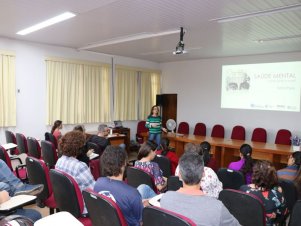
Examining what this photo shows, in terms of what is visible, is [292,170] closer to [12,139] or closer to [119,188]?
[119,188]

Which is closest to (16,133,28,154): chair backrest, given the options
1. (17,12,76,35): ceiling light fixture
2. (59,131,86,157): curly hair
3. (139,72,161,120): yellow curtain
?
(17,12,76,35): ceiling light fixture

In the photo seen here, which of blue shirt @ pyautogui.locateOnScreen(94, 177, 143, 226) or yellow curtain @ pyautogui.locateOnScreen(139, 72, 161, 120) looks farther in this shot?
yellow curtain @ pyautogui.locateOnScreen(139, 72, 161, 120)

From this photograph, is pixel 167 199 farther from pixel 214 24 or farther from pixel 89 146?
pixel 214 24

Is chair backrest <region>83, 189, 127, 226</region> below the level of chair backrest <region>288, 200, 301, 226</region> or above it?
above

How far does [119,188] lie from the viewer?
190 centimetres

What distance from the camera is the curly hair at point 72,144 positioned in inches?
106

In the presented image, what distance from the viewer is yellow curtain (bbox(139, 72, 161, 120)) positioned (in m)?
8.82

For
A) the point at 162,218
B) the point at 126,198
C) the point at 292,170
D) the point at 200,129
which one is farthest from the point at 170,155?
the point at 200,129

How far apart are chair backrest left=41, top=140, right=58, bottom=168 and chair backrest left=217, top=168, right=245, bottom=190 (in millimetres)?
2350

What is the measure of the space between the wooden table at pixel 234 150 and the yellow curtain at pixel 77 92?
1.66 metres

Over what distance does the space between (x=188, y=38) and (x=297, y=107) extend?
338 centimetres

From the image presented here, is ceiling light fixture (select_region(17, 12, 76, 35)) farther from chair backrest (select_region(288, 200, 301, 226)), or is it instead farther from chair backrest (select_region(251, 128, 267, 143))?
chair backrest (select_region(251, 128, 267, 143))

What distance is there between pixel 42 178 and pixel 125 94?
570 centimetres

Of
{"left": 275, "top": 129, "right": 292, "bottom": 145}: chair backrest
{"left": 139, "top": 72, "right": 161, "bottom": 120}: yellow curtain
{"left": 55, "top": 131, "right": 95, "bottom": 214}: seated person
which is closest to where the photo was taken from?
A: {"left": 55, "top": 131, "right": 95, "bottom": 214}: seated person
